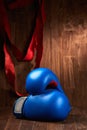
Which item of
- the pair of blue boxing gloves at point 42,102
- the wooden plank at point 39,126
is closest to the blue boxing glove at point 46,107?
the pair of blue boxing gloves at point 42,102

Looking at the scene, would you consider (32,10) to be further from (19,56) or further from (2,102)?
(2,102)

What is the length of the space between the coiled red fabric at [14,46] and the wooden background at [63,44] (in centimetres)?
9

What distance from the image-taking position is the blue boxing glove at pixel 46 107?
3242mm

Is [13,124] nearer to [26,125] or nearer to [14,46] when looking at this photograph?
[26,125]

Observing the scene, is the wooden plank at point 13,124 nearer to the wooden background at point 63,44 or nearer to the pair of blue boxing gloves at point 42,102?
the pair of blue boxing gloves at point 42,102

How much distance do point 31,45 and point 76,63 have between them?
25.1 inches

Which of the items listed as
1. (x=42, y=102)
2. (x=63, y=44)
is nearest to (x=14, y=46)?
(x=63, y=44)

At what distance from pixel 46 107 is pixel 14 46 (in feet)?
3.69

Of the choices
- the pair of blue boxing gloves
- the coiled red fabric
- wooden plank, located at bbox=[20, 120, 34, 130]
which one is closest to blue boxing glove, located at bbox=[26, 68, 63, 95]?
the pair of blue boxing gloves

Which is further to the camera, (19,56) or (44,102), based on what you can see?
(19,56)

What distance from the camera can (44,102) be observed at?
3268 mm

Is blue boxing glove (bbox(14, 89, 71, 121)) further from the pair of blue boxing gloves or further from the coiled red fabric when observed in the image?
the coiled red fabric

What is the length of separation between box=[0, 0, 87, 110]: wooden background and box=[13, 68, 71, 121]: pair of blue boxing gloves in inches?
27.0

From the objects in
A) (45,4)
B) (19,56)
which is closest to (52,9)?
(45,4)
